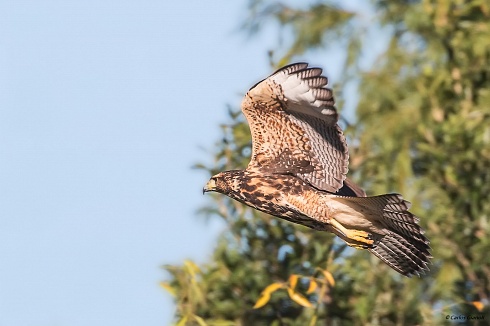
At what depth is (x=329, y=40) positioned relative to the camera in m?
15.0

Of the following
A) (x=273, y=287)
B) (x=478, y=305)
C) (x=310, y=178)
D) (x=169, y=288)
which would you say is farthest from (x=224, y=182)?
(x=478, y=305)

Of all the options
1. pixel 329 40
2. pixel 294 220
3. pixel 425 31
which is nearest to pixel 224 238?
pixel 294 220

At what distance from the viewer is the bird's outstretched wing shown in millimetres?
8992

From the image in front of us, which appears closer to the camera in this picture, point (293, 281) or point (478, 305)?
point (293, 281)

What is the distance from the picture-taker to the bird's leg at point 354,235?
9.14 meters

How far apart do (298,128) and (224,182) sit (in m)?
0.62

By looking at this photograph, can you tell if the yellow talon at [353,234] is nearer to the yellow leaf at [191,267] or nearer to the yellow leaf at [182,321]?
the yellow leaf at [191,267]

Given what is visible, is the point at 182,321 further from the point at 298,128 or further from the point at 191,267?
the point at 298,128

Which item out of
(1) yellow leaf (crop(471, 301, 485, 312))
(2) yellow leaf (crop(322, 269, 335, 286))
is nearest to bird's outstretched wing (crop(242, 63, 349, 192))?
(2) yellow leaf (crop(322, 269, 335, 286))

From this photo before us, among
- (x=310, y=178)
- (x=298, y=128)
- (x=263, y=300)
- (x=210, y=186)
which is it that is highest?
(x=298, y=128)

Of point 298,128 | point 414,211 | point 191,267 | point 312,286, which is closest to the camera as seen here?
point 312,286

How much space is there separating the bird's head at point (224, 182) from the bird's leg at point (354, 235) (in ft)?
2.27

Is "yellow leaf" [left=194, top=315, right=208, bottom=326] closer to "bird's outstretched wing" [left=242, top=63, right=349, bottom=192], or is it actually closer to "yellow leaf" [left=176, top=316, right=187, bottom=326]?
"yellow leaf" [left=176, top=316, right=187, bottom=326]

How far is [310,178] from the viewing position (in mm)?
9359
